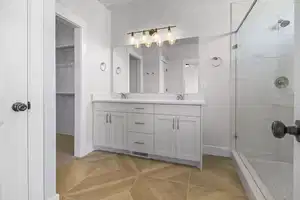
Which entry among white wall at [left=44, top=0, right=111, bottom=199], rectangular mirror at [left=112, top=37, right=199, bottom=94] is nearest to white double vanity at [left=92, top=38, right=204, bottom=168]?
rectangular mirror at [left=112, top=37, right=199, bottom=94]

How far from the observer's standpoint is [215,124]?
2822 millimetres

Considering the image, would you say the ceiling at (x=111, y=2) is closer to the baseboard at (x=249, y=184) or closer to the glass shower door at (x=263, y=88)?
the glass shower door at (x=263, y=88)

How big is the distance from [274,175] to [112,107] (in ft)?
7.14

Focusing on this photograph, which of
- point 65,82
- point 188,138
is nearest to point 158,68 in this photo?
point 188,138

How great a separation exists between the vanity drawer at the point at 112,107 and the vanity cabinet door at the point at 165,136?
1.83 feet

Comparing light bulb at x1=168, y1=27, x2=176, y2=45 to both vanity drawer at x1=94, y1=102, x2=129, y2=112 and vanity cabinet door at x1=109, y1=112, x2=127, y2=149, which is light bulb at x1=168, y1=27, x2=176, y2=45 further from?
vanity cabinet door at x1=109, y1=112, x2=127, y2=149

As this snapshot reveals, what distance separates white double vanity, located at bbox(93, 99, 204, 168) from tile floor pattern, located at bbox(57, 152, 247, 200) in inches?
6.2

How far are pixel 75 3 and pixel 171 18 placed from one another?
151 centimetres

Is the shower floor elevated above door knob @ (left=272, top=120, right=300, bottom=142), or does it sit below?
below

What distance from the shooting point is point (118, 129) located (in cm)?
277

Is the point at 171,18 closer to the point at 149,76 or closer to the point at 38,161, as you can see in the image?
the point at 149,76

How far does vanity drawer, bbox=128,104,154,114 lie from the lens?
2.54 metres

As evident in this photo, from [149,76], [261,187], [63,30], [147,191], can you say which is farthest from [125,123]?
[63,30]

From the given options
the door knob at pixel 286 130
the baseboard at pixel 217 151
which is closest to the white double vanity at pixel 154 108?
the baseboard at pixel 217 151
